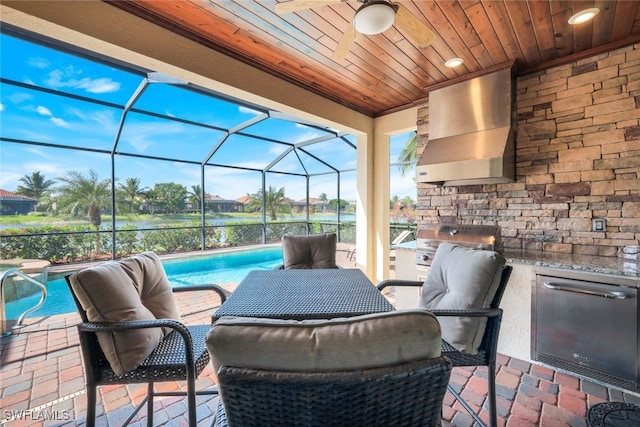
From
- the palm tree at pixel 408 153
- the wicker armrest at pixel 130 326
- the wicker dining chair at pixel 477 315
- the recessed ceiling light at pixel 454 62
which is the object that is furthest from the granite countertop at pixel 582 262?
the palm tree at pixel 408 153

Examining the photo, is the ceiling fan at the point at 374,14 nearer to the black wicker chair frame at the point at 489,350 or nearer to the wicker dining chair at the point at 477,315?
the wicker dining chair at the point at 477,315

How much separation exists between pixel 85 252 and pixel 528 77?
8.68 metres

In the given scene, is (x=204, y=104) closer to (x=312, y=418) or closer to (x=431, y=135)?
(x=431, y=135)

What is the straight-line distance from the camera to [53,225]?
6.16 metres

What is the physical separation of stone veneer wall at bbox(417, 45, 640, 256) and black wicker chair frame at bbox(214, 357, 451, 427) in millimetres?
2739

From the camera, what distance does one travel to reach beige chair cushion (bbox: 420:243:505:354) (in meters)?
1.45

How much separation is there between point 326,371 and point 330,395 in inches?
2.3

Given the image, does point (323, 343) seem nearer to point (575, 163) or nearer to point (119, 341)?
point (119, 341)

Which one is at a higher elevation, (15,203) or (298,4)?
(298,4)

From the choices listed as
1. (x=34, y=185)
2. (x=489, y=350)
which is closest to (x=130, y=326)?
(x=489, y=350)

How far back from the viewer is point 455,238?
2793 mm

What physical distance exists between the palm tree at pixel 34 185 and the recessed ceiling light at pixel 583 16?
882 cm

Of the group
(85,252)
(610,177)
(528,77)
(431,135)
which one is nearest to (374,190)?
(431,135)

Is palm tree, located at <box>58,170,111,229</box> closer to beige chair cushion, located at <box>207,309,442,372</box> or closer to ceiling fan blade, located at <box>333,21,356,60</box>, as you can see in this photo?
ceiling fan blade, located at <box>333,21,356,60</box>
